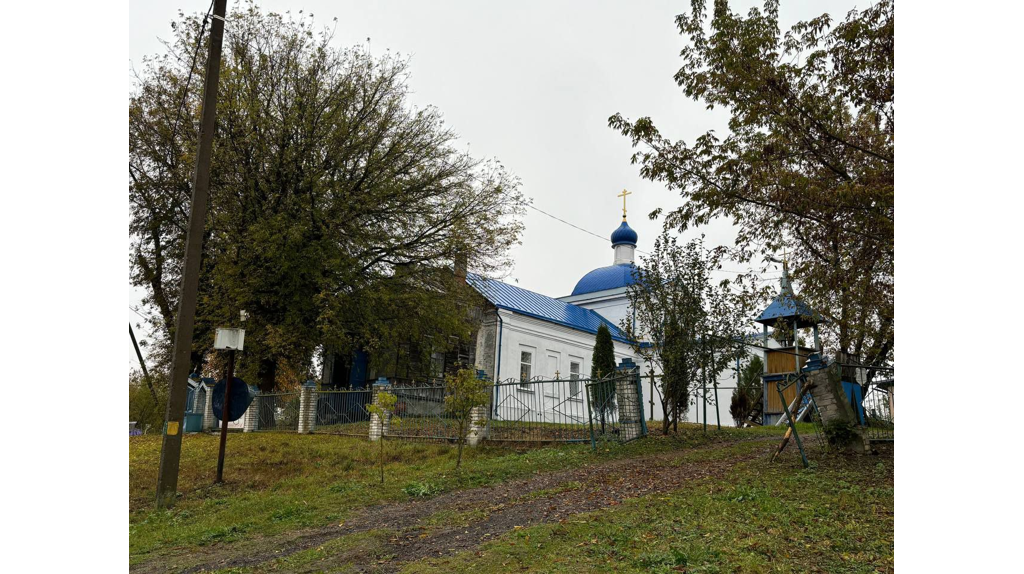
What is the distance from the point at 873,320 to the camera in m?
14.2

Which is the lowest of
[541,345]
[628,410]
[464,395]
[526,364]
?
[628,410]

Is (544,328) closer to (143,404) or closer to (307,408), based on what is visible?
(307,408)

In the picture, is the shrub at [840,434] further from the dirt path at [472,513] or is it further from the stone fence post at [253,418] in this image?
the stone fence post at [253,418]

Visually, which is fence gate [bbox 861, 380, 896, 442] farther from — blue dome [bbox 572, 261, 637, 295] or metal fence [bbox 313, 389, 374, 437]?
blue dome [bbox 572, 261, 637, 295]

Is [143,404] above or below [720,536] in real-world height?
below

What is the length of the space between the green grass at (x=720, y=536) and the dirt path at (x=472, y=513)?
41 centimetres

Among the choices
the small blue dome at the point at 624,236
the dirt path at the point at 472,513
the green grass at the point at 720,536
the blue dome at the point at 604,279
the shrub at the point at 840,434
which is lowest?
the dirt path at the point at 472,513

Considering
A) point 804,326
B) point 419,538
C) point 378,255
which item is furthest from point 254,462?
point 804,326

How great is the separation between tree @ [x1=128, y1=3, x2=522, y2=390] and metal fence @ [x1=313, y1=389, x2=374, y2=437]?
189 centimetres

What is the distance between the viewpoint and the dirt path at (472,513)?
6285 millimetres

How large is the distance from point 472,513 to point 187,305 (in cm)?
537

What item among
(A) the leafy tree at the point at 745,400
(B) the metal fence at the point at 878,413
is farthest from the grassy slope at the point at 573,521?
(A) the leafy tree at the point at 745,400

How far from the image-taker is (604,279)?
33469mm

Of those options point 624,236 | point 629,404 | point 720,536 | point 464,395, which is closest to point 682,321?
point 629,404
